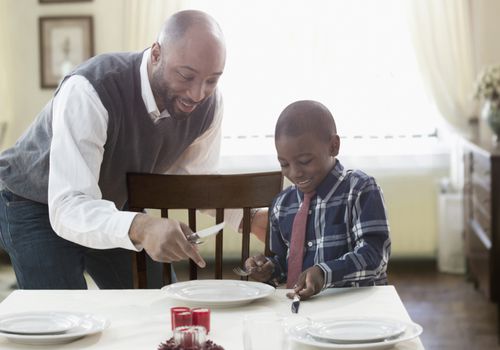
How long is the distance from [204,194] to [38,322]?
2.52ft

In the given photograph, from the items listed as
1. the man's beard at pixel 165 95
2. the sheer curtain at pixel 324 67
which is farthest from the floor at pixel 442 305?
the man's beard at pixel 165 95

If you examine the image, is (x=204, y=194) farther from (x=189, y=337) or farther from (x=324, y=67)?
(x=324, y=67)

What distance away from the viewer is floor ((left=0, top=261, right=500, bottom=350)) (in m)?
4.13

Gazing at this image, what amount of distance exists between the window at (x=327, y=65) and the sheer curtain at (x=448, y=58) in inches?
5.5

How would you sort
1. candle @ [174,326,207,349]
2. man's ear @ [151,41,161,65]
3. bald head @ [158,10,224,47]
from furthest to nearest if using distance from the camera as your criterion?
man's ear @ [151,41,161,65] → bald head @ [158,10,224,47] → candle @ [174,326,207,349]

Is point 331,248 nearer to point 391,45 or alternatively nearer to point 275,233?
point 275,233

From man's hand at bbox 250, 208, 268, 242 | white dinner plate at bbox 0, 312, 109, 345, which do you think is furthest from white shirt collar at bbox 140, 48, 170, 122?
white dinner plate at bbox 0, 312, 109, 345

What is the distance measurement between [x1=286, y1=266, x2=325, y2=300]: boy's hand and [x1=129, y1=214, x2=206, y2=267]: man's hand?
8.1 inches

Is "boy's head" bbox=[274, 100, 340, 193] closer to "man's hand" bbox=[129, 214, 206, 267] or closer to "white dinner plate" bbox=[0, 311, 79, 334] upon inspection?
"man's hand" bbox=[129, 214, 206, 267]

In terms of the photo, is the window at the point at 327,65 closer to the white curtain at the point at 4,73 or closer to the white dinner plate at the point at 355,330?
the white curtain at the point at 4,73

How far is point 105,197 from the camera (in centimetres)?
253

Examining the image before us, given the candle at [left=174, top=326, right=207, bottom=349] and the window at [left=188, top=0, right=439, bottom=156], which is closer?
the candle at [left=174, top=326, right=207, bottom=349]

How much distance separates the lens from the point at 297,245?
207 cm

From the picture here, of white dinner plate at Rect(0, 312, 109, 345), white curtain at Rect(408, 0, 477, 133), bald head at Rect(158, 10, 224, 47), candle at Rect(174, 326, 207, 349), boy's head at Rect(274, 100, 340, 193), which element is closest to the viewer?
candle at Rect(174, 326, 207, 349)
